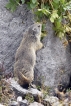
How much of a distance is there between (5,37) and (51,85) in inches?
67.5

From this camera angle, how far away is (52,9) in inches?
388

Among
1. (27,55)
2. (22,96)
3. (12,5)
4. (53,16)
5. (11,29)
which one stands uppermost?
(12,5)

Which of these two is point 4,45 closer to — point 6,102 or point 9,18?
point 9,18

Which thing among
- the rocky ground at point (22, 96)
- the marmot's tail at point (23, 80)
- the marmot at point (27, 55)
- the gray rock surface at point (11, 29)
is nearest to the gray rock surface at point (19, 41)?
the gray rock surface at point (11, 29)

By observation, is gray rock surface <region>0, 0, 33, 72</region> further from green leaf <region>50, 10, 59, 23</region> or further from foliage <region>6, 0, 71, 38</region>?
green leaf <region>50, 10, 59, 23</region>

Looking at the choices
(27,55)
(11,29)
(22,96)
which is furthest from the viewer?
(11,29)

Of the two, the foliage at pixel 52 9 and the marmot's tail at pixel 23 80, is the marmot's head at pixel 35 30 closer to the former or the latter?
the foliage at pixel 52 9

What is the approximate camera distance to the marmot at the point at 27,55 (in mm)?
8922

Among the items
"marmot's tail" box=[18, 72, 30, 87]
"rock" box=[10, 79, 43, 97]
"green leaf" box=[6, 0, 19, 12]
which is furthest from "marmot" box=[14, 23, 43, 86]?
"green leaf" box=[6, 0, 19, 12]

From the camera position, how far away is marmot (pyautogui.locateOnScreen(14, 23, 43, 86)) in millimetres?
8922

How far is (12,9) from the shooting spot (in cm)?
964

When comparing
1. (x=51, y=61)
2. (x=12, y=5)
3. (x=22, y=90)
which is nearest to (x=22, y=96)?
(x=22, y=90)

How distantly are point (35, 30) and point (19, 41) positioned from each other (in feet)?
1.78

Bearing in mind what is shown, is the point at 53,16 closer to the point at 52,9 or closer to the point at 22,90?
the point at 52,9
